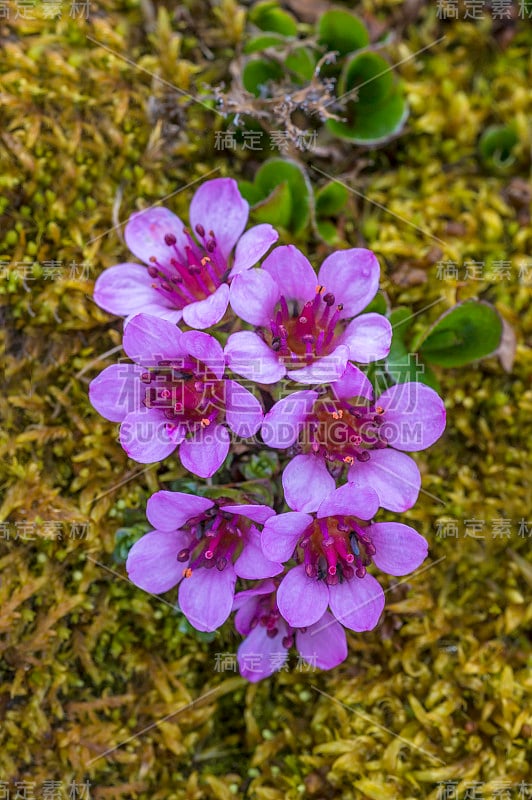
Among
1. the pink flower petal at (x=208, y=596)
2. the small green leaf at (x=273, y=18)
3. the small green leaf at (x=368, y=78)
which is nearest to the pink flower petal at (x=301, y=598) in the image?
the pink flower petal at (x=208, y=596)

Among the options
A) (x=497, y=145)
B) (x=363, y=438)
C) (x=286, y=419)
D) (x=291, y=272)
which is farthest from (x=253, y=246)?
(x=497, y=145)

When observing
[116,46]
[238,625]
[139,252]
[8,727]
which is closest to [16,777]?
[8,727]

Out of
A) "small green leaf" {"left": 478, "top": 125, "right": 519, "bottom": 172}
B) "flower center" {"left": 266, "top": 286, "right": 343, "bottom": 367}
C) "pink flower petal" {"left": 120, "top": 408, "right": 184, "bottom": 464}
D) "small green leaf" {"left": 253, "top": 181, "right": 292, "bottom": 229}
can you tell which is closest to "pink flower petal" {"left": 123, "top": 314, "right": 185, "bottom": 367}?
"pink flower petal" {"left": 120, "top": 408, "right": 184, "bottom": 464}

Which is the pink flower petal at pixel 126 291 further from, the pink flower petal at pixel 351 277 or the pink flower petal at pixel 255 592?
the pink flower petal at pixel 255 592

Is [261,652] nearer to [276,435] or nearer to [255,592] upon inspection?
[255,592]

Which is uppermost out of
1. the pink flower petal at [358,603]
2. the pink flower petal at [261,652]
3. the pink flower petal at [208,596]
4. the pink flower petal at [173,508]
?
the pink flower petal at [173,508]
